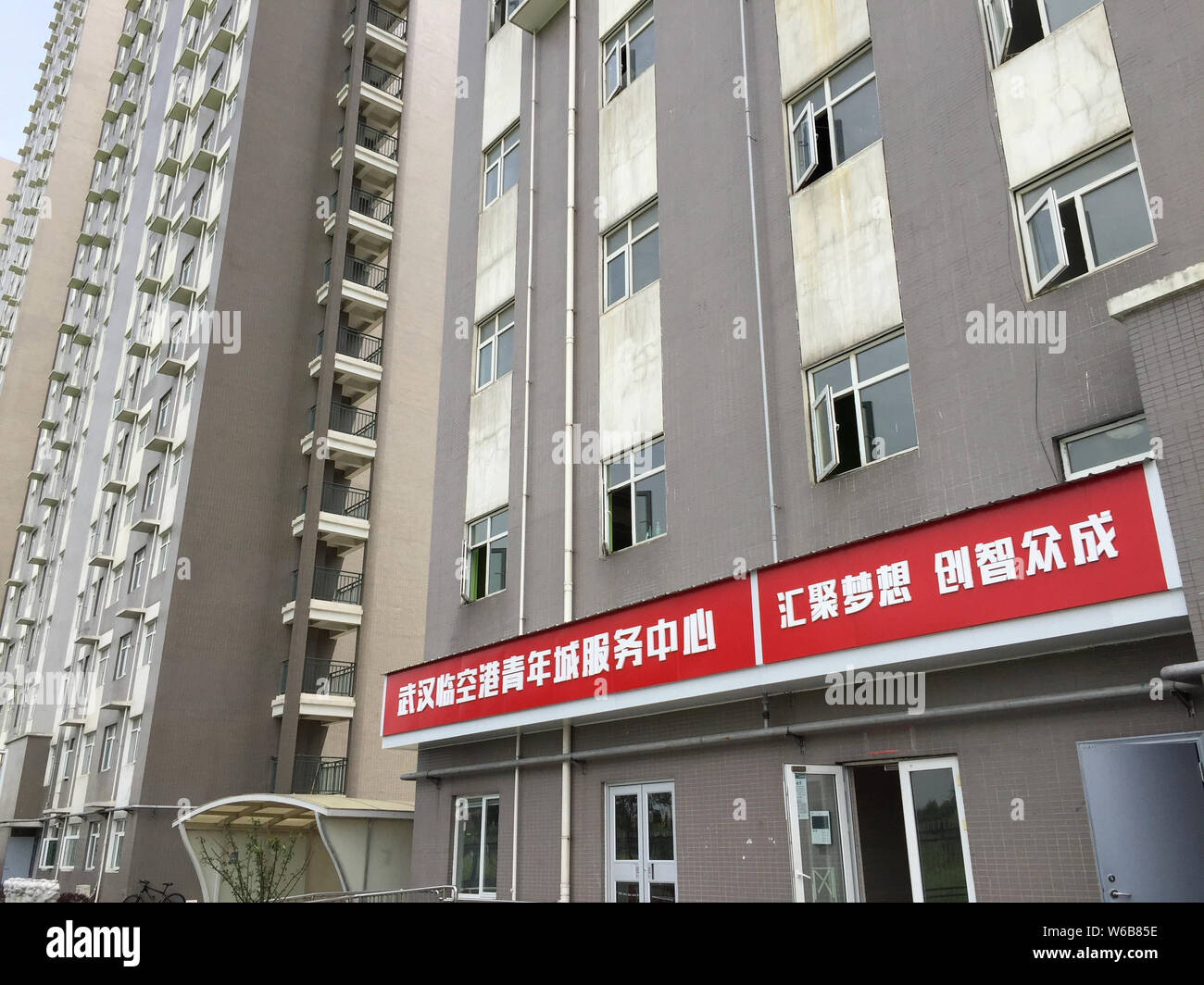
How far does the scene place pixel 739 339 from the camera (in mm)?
12000

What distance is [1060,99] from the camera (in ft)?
30.1

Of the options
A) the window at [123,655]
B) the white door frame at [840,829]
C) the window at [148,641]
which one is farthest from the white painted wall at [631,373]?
the window at [123,655]

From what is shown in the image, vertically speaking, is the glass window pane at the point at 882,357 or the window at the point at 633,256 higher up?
→ the window at the point at 633,256

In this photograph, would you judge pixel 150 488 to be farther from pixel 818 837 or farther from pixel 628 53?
pixel 818 837

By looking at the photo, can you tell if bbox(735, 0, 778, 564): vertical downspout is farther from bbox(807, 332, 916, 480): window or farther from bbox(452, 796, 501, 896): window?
bbox(452, 796, 501, 896): window

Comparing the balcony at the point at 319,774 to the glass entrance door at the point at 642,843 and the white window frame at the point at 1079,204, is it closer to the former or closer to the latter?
the glass entrance door at the point at 642,843

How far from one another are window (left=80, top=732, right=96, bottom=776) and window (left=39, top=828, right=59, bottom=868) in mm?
3264

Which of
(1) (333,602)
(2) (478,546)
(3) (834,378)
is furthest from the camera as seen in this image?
(1) (333,602)

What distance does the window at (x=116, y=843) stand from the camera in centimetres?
2470

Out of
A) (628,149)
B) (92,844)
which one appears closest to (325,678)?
(92,844)

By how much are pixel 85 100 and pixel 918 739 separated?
63526 mm

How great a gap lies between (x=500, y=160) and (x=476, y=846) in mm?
12416

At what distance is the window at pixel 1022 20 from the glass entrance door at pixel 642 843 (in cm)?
877

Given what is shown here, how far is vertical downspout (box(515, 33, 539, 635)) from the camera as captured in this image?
48.1 ft
